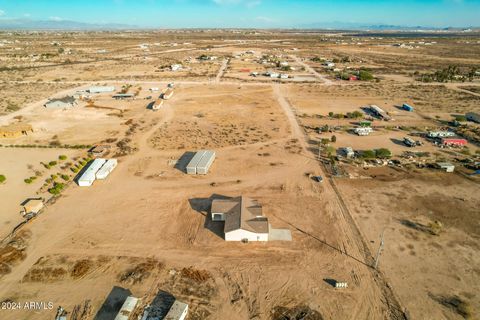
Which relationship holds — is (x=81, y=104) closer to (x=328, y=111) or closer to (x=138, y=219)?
(x=138, y=219)

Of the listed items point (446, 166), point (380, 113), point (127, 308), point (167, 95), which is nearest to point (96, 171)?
point (127, 308)

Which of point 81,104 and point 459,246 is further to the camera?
point 81,104

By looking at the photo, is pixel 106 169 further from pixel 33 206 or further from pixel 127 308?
pixel 127 308

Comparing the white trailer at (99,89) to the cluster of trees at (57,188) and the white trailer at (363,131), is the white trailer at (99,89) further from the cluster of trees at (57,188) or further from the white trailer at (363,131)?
the white trailer at (363,131)

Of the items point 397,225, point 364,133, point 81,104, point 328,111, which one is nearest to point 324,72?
point 328,111

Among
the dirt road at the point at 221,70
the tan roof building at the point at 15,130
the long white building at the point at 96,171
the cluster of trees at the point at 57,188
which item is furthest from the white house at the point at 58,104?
the dirt road at the point at 221,70

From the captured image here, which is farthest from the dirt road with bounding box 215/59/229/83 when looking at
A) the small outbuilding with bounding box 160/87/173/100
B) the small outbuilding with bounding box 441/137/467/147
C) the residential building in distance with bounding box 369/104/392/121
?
the small outbuilding with bounding box 441/137/467/147

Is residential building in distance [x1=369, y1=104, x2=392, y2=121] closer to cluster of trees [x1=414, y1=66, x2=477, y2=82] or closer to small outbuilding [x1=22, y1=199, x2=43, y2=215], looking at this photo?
cluster of trees [x1=414, y1=66, x2=477, y2=82]
